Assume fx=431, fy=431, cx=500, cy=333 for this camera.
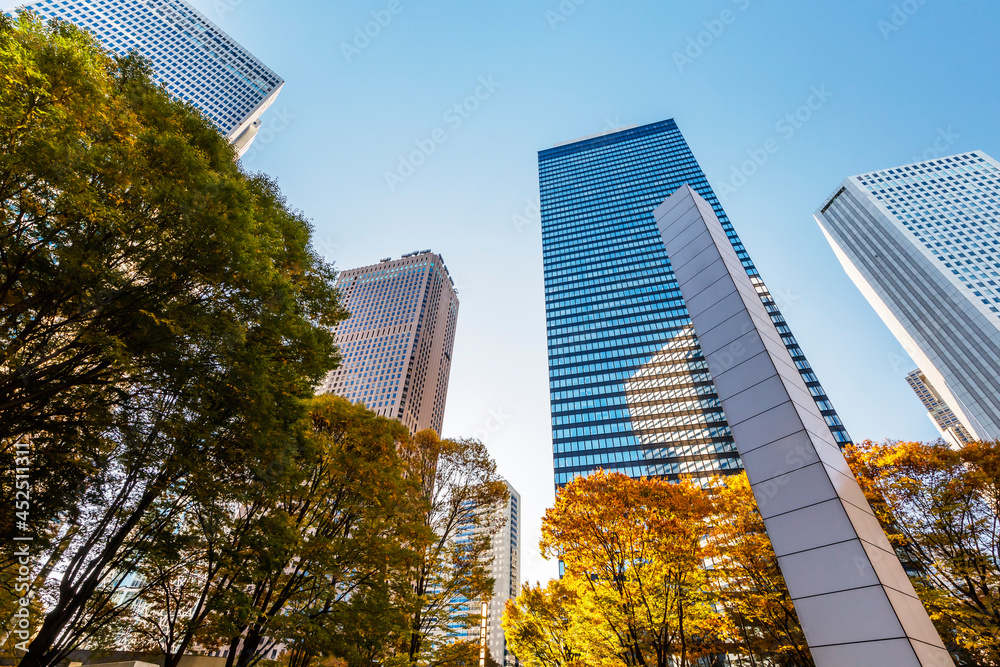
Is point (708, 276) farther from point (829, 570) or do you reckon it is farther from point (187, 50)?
point (187, 50)

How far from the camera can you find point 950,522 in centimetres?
1509

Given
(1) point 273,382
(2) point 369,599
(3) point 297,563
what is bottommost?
(2) point 369,599

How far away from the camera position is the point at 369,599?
10477 mm

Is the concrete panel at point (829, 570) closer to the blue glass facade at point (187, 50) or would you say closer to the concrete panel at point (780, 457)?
the concrete panel at point (780, 457)

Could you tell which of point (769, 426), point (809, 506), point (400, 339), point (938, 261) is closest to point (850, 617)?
point (809, 506)

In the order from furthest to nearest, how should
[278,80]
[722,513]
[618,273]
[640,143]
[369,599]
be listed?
[640,143], [278,80], [618,273], [722,513], [369,599]

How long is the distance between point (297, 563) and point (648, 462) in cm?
6779

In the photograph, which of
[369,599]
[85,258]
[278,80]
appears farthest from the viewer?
[278,80]

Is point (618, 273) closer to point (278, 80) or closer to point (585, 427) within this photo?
point (585, 427)

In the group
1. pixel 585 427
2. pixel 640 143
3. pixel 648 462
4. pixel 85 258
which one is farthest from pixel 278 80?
pixel 85 258

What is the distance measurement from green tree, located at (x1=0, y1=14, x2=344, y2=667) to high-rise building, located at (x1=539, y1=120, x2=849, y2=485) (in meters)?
69.0

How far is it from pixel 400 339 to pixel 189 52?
255ft

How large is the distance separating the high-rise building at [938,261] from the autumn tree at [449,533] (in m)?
104

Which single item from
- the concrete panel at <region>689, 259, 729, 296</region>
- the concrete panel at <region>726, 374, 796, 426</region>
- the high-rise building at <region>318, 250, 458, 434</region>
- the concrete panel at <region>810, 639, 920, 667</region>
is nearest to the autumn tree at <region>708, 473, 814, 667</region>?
the concrete panel at <region>726, 374, 796, 426</region>
